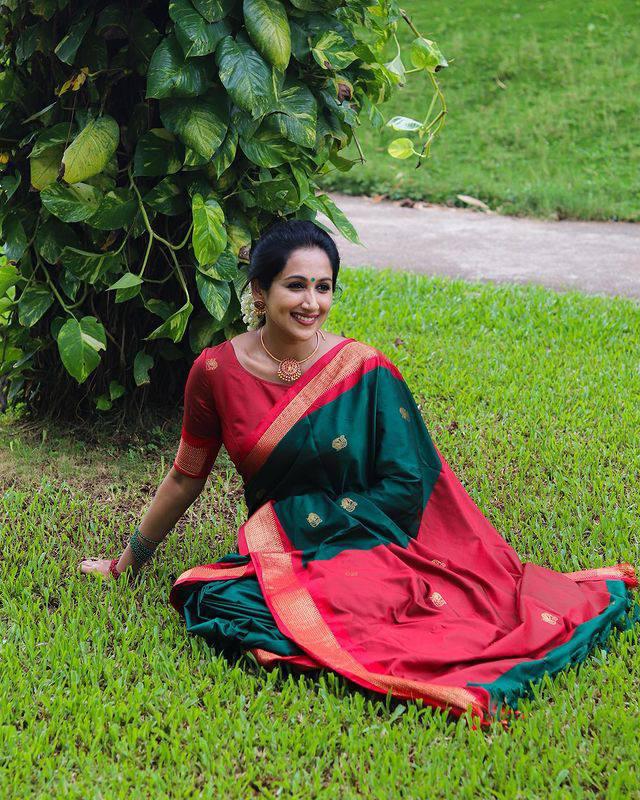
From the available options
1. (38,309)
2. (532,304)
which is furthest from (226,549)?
(532,304)

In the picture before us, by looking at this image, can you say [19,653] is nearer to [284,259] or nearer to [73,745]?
[73,745]

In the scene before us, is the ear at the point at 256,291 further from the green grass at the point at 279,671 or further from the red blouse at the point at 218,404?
the green grass at the point at 279,671

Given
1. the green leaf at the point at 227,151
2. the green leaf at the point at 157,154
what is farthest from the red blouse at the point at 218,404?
the green leaf at the point at 157,154

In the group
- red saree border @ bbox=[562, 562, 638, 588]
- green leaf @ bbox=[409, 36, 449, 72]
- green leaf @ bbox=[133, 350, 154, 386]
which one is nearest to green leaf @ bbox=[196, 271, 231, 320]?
green leaf @ bbox=[133, 350, 154, 386]

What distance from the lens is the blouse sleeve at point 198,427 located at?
3357 mm

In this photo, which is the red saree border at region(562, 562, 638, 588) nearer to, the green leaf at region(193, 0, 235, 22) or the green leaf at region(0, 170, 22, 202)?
the green leaf at region(193, 0, 235, 22)

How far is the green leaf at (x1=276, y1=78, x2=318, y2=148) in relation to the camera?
12.2 ft

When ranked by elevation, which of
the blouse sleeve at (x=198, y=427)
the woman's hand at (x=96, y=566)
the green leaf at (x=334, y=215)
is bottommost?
the woman's hand at (x=96, y=566)

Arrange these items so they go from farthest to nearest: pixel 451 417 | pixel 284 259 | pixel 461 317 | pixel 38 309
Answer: pixel 461 317, pixel 451 417, pixel 38 309, pixel 284 259

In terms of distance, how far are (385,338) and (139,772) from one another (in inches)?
142

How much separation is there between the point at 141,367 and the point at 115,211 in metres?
0.64

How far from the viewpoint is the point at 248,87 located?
11.3 ft

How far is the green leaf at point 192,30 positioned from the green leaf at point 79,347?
3.39 feet

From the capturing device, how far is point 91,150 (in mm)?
3674
